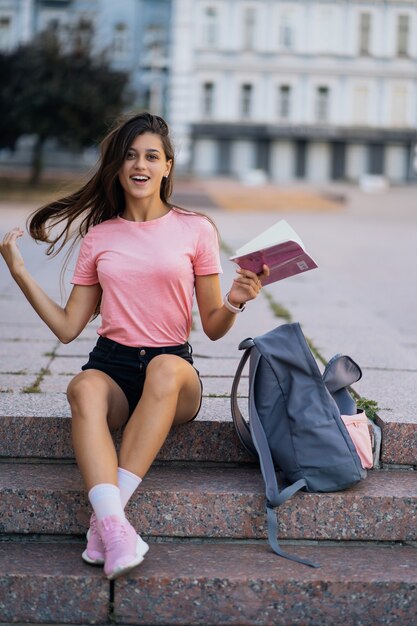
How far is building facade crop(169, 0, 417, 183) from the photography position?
164ft

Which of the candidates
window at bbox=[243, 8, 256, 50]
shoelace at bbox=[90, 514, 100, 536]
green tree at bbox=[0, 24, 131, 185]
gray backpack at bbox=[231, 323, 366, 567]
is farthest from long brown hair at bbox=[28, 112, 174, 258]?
window at bbox=[243, 8, 256, 50]

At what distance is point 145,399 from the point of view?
359 centimetres

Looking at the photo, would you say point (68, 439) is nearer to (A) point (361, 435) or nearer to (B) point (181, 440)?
(B) point (181, 440)

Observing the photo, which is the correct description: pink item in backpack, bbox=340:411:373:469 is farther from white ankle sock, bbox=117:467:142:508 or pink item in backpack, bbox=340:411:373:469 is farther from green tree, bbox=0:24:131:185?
green tree, bbox=0:24:131:185

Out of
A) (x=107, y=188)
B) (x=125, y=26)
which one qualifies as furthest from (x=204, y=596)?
(x=125, y=26)

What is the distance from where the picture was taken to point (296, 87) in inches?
2013

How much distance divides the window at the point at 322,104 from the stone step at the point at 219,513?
4882cm

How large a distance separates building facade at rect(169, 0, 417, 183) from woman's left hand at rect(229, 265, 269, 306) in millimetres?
46091

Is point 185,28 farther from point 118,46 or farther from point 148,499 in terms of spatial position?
point 148,499

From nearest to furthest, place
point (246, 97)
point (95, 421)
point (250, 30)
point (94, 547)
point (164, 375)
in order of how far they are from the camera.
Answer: point (94, 547), point (95, 421), point (164, 375), point (250, 30), point (246, 97)

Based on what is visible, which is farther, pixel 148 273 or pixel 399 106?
pixel 399 106

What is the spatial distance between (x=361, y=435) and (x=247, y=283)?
721 mm

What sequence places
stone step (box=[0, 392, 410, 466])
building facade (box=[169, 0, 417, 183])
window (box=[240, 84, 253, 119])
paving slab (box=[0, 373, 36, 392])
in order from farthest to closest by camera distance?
window (box=[240, 84, 253, 119])
building facade (box=[169, 0, 417, 183])
paving slab (box=[0, 373, 36, 392])
stone step (box=[0, 392, 410, 466])

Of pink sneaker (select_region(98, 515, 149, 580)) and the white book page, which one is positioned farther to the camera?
the white book page
